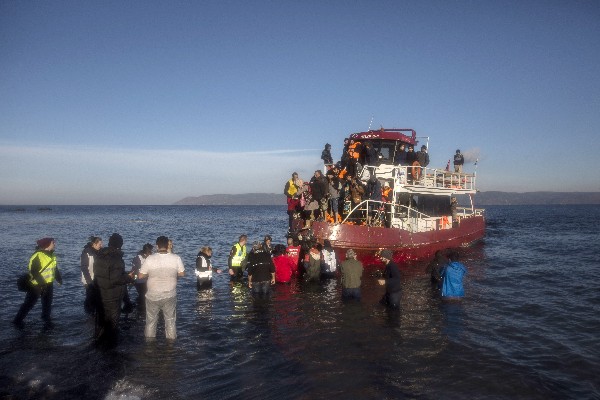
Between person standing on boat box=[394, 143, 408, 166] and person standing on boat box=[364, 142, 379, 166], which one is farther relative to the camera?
person standing on boat box=[394, 143, 408, 166]

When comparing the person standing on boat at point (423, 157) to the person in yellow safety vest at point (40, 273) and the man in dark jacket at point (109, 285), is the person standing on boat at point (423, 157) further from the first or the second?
the person in yellow safety vest at point (40, 273)

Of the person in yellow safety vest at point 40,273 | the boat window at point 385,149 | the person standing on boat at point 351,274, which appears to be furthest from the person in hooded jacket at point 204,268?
the boat window at point 385,149

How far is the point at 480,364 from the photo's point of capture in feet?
23.0

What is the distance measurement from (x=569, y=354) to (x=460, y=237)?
54.5ft

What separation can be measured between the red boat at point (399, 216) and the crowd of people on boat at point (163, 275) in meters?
1.19

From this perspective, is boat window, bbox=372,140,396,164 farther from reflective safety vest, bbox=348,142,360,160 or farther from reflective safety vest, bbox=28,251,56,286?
reflective safety vest, bbox=28,251,56,286

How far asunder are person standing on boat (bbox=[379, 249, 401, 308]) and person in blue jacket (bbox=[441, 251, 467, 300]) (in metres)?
1.63

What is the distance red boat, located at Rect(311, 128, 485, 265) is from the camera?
15484mm

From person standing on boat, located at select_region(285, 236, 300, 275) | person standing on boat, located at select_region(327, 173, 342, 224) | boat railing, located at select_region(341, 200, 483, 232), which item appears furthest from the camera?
boat railing, located at select_region(341, 200, 483, 232)

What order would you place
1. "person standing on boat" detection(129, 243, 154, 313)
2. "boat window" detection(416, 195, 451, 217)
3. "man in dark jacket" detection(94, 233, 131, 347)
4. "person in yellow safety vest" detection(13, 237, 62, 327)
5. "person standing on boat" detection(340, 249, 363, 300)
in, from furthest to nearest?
1. "boat window" detection(416, 195, 451, 217)
2. "person standing on boat" detection(340, 249, 363, 300)
3. "person standing on boat" detection(129, 243, 154, 313)
4. "person in yellow safety vest" detection(13, 237, 62, 327)
5. "man in dark jacket" detection(94, 233, 131, 347)

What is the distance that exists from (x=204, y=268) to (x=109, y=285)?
5.10m

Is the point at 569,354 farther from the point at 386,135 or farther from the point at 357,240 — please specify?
the point at 386,135

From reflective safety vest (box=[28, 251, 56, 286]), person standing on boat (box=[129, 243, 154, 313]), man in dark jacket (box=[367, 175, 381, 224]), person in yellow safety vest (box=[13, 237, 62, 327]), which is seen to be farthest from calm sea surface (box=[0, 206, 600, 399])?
man in dark jacket (box=[367, 175, 381, 224])

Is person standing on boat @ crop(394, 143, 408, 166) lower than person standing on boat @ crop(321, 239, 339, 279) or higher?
higher
